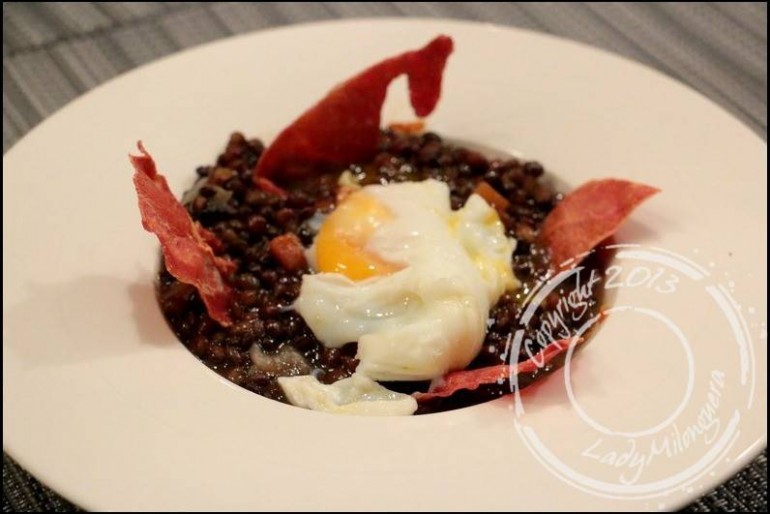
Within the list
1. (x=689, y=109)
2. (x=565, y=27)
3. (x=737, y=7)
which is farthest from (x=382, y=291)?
(x=737, y=7)

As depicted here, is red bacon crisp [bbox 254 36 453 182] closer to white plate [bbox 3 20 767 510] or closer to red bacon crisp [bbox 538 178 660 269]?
white plate [bbox 3 20 767 510]

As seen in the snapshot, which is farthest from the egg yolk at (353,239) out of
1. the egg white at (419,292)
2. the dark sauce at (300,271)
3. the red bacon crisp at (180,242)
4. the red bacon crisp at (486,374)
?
the red bacon crisp at (486,374)

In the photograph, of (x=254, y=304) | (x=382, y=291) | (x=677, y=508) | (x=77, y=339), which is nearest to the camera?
(x=677, y=508)

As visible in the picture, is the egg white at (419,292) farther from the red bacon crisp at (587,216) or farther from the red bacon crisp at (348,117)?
the red bacon crisp at (348,117)

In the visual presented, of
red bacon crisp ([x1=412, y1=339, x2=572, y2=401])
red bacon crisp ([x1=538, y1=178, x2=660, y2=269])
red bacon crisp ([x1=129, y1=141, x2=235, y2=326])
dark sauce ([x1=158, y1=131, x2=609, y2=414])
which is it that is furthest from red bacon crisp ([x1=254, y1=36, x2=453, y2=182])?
red bacon crisp ([x1=412, y1=339, x2=572, y2=401])

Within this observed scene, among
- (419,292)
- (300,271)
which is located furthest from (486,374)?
(300,271)

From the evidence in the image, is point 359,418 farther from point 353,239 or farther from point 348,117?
point 348,117

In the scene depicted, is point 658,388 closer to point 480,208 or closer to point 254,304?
point 480,208
